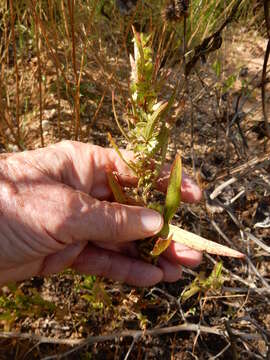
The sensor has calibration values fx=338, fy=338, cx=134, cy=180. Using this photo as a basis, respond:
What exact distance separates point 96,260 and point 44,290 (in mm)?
374

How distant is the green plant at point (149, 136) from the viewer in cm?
88

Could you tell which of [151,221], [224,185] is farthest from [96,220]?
[224,185]

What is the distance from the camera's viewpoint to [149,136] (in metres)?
0.95

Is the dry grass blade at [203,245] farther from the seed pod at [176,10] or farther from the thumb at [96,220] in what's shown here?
the seed pod at [176,10]

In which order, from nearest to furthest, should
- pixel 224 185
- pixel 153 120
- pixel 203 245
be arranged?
pixel 153 120
pixel 203 245
pixel 224 185

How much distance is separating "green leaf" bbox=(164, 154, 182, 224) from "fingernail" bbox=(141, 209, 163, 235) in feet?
0.11

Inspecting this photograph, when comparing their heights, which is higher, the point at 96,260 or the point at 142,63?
the point at 142,63

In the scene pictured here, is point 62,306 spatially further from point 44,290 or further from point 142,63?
point 142,63

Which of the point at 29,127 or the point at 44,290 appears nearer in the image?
the point at 44,290

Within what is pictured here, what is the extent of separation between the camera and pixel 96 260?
142cm

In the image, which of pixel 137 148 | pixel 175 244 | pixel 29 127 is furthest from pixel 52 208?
pixel 29 127

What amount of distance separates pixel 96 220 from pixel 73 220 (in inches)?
3.0

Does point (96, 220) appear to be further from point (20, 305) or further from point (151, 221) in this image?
point (20, 305)

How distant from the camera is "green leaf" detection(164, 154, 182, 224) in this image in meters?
1.00
